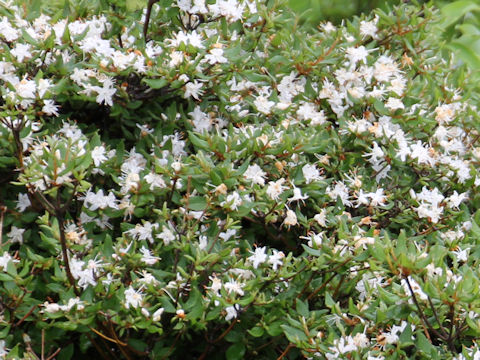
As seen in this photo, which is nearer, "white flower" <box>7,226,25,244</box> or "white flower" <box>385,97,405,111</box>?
"white flower" <box>7,226,25,244</box>

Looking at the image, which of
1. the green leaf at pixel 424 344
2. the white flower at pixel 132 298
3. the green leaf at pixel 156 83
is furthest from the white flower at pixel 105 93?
the green leaf at pixel 424 344

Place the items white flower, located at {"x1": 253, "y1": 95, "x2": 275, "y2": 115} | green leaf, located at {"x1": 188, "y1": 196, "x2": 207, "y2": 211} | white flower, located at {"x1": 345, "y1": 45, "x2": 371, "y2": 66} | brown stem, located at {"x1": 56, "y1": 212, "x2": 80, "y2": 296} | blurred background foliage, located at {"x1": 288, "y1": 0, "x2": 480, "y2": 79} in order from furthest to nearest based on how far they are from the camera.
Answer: blurred background foliage, located at {"x1": 288, "y1": 0, "x2": 480, "y2": 79}, white flower, located at {"x1": 345, "y1": 45, "x2": 371, "y2": 66}, white flower, located at {"x1": 253, "y1": 95, "x2": 275, "y2": 115}, green leaf, located at {"x1": 188, "y1": 196, "x2": 207, "y2": 211}, brown stem, located at {"x1": 56, "y1": 212, "x2": 80, "y2": 296}

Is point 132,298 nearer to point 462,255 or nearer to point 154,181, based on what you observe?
point 154,181

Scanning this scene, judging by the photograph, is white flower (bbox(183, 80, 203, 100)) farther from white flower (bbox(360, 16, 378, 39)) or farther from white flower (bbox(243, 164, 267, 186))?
white flower (bbox(360, 16, 378, 39))

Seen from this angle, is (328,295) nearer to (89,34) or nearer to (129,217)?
(129,217)

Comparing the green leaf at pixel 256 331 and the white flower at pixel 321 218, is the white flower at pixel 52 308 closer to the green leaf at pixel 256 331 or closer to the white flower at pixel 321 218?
the green leaf at pixel 256 331

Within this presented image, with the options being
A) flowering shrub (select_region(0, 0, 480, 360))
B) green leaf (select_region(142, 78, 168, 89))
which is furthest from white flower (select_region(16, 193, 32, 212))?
green leaf (select_region(142, 78, 168, 89))

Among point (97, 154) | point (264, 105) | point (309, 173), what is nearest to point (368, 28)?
point (264, 105)
